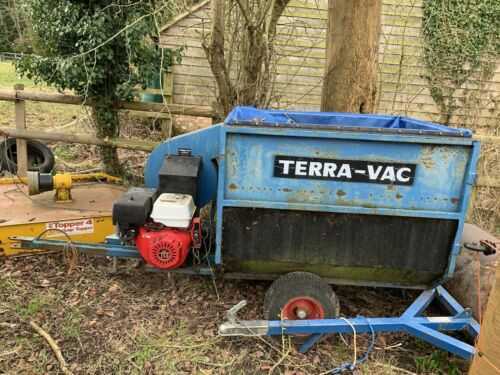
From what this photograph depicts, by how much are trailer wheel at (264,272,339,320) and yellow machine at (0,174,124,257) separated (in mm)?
1686

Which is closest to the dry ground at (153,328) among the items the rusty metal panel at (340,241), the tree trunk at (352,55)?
the rusty metal panel at (340,241)

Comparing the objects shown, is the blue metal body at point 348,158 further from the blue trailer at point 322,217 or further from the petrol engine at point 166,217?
the petrol engine at point 166,217

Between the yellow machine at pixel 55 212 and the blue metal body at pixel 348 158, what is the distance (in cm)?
146

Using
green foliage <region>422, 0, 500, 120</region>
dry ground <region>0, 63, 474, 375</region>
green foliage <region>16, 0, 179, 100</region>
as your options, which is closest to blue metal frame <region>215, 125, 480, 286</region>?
dry ground <region>0, 63, 474, 375</region>

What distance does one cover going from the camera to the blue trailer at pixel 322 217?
8.89 feet

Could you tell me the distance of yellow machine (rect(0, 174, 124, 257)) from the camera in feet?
11.8

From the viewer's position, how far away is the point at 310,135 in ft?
8.86

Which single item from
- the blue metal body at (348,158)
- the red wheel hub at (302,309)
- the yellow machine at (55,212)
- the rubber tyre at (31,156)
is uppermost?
the blue metal body at (348,158)

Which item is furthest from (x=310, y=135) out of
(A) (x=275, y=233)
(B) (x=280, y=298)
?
(B) (x=280, y=298)

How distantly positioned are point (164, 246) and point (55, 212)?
137cm

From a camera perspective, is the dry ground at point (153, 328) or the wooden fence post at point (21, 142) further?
the wooden fence post at point (21, 142)

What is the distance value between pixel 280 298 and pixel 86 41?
3.57m

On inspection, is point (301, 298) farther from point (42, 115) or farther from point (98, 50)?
point (42, 115)

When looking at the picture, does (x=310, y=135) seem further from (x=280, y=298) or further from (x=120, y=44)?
(x=120, y=44)
